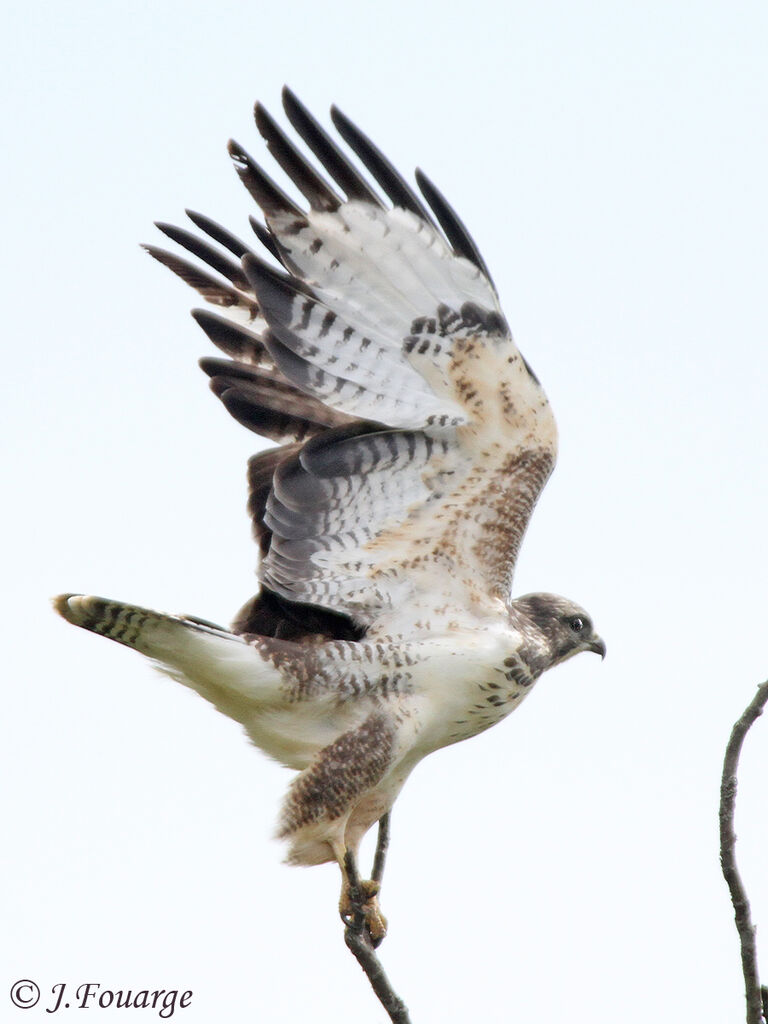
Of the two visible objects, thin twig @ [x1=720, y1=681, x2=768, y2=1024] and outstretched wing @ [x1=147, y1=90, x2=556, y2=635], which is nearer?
thin twig @ [x1=720, y1=681, x2=768, y2=1024]

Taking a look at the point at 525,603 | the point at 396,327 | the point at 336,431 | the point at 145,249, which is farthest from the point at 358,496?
the point at 145,249

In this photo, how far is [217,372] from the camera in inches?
250

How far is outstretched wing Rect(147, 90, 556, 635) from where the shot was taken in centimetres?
564

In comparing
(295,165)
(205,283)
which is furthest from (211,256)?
(295,165)

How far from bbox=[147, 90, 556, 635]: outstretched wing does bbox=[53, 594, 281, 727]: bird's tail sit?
0.36 m

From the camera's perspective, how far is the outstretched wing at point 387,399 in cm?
564

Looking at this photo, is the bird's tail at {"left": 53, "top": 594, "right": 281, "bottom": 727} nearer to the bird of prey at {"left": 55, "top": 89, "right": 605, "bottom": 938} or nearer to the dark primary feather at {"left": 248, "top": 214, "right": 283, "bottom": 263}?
the bird of prey at {"left": 55, "top": 89, "right": 605, "bottom": 938}

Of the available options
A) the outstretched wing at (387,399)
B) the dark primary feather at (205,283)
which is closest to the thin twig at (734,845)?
the outstretched wing at (387,399)

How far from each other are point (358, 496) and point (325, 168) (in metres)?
1.32

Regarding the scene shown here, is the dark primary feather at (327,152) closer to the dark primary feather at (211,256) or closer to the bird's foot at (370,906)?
the dark primary feather at (211,256)

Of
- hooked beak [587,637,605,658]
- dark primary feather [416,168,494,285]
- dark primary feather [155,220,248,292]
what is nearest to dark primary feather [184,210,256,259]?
dark primary feather [155,220,248,292]

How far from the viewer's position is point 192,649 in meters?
5.58

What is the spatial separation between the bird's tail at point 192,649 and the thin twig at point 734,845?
218 centimetres

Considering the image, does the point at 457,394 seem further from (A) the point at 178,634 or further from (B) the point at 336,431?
(A) the point at 178,634
